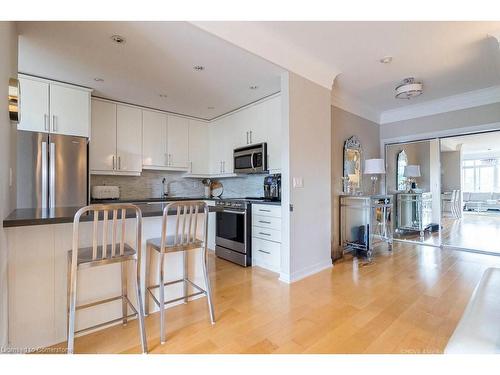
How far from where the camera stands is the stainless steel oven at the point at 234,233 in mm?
3316

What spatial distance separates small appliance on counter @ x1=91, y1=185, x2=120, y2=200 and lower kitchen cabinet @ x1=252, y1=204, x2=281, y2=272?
2.09 metres

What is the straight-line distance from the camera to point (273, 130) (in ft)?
11.4

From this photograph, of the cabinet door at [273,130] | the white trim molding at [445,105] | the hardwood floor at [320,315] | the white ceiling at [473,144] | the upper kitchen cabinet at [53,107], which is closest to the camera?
the hardwood floor at [320,315]

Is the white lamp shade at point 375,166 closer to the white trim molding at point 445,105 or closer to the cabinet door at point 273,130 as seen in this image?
the white trim molding at point 445,105

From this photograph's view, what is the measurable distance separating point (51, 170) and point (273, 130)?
271 centimetres

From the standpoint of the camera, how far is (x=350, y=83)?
11.4 ft

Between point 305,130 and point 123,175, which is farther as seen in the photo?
point 123,175

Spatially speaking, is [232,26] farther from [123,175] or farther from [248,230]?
[123,175]

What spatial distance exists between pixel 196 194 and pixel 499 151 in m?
5.53

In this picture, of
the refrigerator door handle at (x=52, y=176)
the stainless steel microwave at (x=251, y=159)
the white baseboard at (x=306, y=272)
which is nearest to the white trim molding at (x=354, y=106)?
the stainless steel microwave at (x=251, y=159)

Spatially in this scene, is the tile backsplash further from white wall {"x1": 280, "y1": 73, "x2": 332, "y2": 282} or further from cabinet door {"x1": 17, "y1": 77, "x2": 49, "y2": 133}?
white wall {"x1": 280, "y1": 73, "x2": 332, "y2": 282}

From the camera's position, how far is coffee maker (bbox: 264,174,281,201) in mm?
3557

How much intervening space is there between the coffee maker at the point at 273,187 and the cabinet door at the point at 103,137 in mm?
2305
